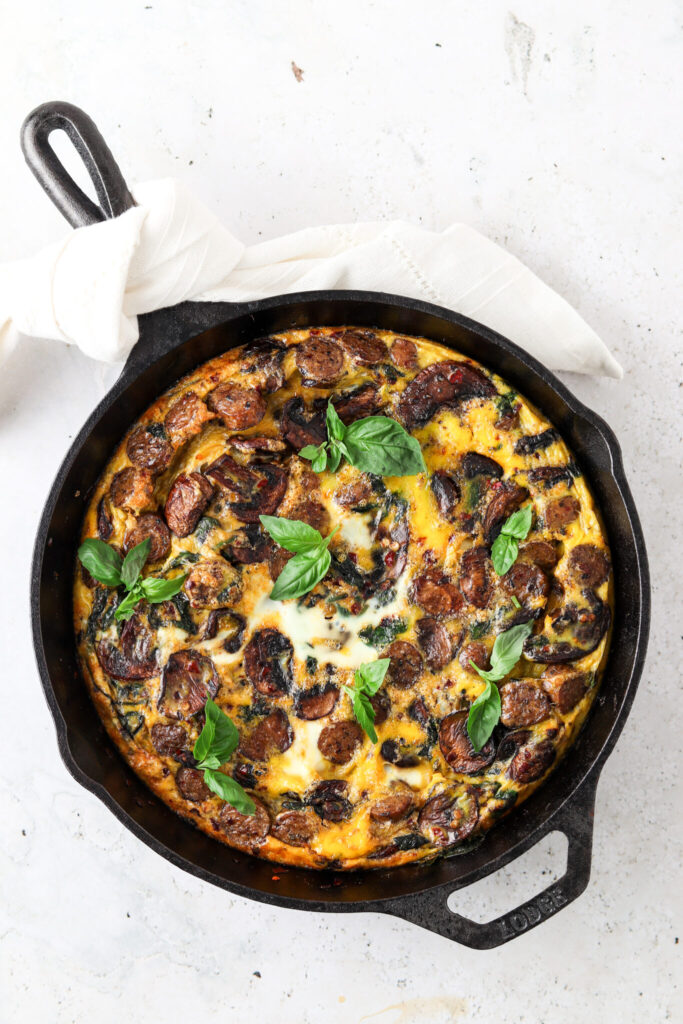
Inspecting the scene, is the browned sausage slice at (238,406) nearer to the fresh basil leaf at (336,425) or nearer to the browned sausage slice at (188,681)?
Result: the fresh basil leaf at (336,425)

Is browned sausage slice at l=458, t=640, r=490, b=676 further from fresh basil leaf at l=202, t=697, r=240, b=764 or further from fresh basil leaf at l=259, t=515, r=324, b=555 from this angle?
fresh basil leaf at l=202, t=697, r=240, b=764

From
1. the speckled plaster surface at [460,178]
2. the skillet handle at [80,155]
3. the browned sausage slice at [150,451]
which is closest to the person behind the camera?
the skillet handle at [80,155]

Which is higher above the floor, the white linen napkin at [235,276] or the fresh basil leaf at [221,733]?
the white linen napkin at [235,276]

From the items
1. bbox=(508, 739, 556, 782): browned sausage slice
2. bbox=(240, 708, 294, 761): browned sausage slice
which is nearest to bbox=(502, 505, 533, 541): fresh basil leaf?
bbox=(508, 739, 556, 782): browned sausage slice

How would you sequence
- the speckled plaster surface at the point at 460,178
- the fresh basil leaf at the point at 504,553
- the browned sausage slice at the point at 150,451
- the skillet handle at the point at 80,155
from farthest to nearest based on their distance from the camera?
the speckled plaster surface at the point at 460,178 → the browned sausage slice at the point at 150,451 → the fresh basil leaf at the point at 504,553 → the skillet handle at the point at 80,155

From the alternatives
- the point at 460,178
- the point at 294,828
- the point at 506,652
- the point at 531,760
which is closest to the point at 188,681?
the point at 294,828

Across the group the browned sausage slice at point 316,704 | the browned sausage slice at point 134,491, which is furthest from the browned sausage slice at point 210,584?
the browned sausage slice at point 316,704

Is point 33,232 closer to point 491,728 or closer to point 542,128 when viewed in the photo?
point 542,128

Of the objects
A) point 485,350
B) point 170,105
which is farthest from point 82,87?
point 485,350
